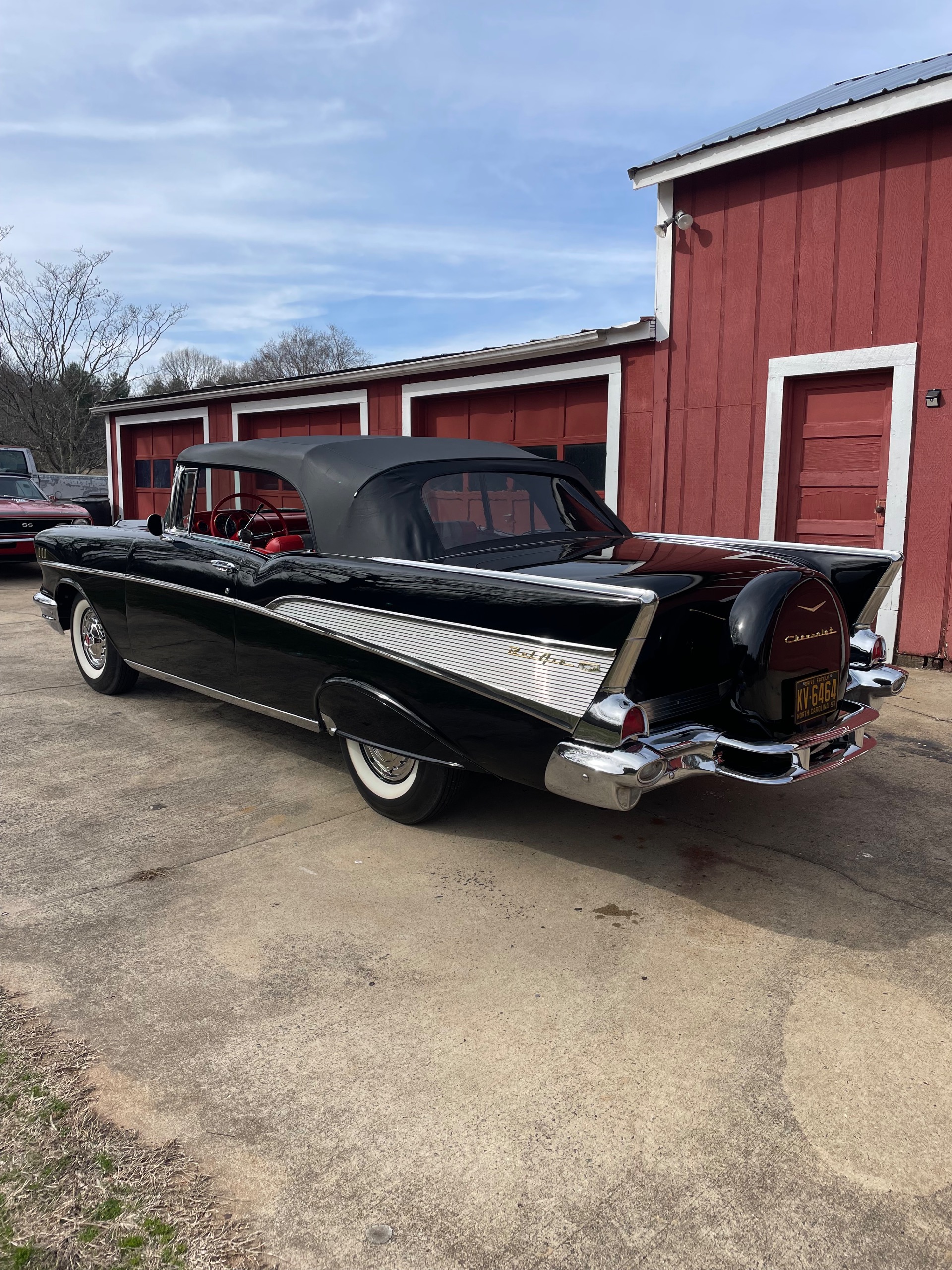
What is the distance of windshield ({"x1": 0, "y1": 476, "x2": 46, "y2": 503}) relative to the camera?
1310 cm

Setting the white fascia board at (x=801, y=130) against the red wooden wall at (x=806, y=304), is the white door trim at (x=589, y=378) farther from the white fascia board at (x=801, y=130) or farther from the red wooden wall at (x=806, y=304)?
the white fascia board at (x=801, y=130)

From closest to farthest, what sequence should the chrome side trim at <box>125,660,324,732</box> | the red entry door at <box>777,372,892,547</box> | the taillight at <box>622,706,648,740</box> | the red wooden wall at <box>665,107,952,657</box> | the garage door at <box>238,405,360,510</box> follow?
the taillight at <box>622,706,648,740</box> → the chrome side trim at <box>125,660,324,732</box> → the red wooden wall at <box>665,107,952,657</box> → the red entry door at <box>777,372,892,547</box> → the garage door at <box>238,405,360,510</box>

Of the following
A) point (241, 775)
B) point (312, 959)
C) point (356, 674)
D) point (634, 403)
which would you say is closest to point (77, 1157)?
point (312, 959)

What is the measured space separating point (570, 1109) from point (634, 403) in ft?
23.0

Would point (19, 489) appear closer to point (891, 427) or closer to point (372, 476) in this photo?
point (372, 476)

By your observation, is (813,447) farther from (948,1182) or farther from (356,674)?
(948,1182)

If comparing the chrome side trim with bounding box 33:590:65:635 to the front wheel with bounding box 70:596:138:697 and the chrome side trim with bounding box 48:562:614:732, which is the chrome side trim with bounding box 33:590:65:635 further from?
the chrome side trim with bounding box 48:562:614:732

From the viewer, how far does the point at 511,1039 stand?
239 cm

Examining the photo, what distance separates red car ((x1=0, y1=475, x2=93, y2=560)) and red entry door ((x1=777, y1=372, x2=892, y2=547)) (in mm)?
9378

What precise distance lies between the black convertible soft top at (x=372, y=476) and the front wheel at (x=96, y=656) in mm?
1791

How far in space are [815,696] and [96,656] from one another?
4471mm

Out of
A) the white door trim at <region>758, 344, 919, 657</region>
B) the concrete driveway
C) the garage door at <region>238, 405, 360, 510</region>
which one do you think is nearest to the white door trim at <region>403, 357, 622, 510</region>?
the white door trim at <region>758, 344, 919, 657</region>

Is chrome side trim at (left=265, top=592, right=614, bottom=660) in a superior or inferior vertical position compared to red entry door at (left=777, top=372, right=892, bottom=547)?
inferior

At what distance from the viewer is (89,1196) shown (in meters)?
1.86
